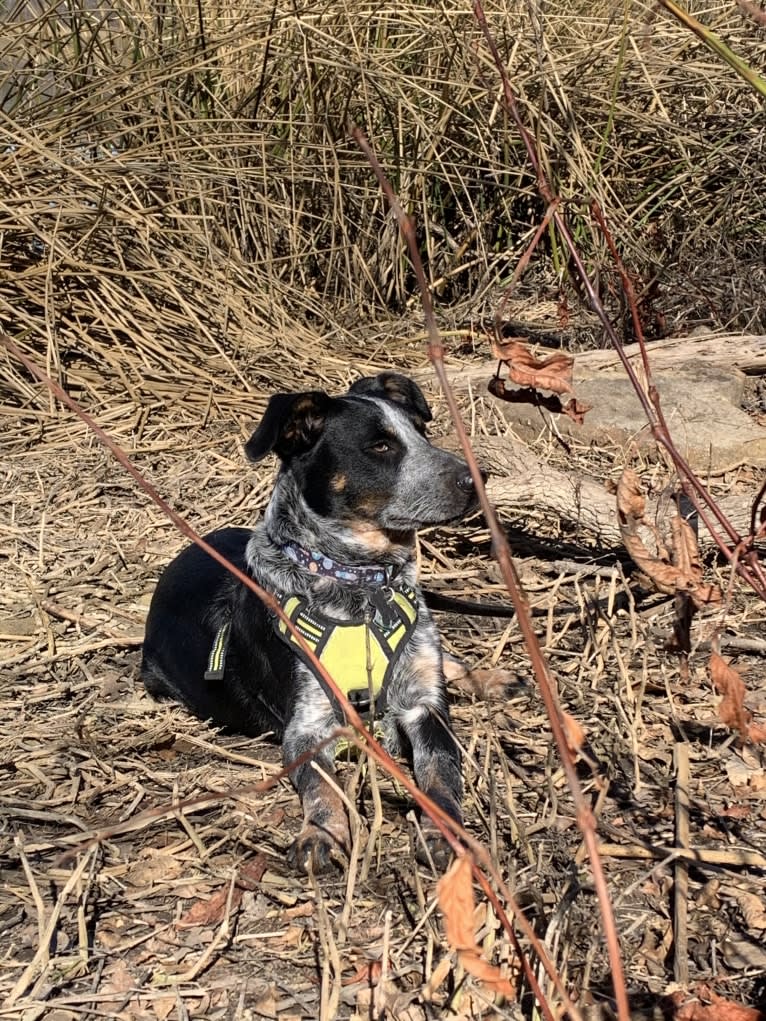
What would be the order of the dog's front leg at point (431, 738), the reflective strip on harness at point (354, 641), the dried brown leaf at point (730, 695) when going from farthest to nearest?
the reflective strip on harness at point (354, 641), the dog's front leg at point (431, 738), the dried brown leaf at point (730, 695)

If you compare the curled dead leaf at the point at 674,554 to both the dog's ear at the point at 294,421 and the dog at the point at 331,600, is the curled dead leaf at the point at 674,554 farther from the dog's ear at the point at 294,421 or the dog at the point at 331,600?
the dog's ear at the point at 294,421

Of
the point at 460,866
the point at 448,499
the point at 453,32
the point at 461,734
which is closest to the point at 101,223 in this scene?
the point at 453,32

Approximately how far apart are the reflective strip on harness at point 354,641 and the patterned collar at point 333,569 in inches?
4.5

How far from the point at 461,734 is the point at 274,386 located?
9.63 feet

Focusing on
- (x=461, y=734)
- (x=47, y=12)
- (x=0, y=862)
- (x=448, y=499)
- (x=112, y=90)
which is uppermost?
(x=47, y=12)

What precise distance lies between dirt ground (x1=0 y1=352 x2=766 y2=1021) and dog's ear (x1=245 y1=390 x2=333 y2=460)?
0.92m

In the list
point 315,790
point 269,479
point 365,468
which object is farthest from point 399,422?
point 269,479

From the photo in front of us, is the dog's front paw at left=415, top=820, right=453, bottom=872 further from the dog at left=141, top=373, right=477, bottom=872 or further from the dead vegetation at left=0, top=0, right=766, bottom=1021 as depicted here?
the dog at left=141, top=373, right=477, bottom=872

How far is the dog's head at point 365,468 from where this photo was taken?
12.0ft

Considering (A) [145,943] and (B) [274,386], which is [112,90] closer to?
(B) [274,386]

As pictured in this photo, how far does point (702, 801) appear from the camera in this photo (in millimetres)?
2920

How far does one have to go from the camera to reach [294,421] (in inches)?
146

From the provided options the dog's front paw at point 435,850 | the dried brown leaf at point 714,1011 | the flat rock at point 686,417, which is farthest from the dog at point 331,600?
the flat rock at point 686,417

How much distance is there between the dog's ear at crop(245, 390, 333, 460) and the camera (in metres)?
3.50
